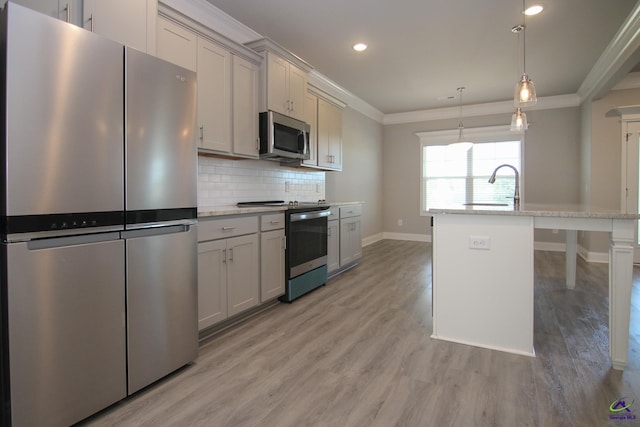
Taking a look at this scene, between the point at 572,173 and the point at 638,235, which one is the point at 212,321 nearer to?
the point at 638,235

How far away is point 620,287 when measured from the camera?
2.05 metres

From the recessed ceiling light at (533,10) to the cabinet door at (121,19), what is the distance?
317 centimetres

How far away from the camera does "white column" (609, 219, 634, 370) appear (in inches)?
80.2

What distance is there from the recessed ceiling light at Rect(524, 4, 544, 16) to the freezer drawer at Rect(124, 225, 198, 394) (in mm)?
3493

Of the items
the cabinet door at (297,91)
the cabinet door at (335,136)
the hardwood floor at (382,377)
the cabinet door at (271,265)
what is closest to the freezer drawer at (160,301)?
the hardwood floor at (382,377)

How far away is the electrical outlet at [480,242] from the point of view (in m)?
2.38

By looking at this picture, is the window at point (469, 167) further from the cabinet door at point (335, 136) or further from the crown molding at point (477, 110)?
the cabinet door at point (335, 136)

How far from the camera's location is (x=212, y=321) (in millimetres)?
2498

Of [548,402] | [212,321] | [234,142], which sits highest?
[234,142]

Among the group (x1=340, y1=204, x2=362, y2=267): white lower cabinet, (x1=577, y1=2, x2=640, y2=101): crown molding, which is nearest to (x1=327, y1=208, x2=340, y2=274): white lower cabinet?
(x1=340, y1=204, x2=362, y2=267): white lower cabinet

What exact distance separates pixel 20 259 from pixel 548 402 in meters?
2.48

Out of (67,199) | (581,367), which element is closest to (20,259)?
(67,199)

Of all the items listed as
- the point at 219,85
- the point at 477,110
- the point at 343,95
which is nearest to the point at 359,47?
the point at 343,95

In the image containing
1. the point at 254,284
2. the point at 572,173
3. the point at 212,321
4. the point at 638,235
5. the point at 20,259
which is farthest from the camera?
the point at 572,173
